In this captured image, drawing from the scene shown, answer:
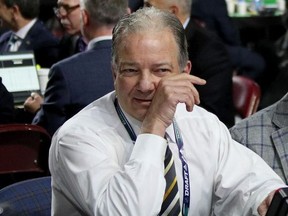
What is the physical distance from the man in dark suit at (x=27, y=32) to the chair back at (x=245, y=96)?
1.24 metres

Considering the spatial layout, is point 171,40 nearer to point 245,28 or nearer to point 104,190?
point 104,190

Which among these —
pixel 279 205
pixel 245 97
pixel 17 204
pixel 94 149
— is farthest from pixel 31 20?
pixel 279 205

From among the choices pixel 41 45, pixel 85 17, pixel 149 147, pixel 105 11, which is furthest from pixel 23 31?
pixel 149 147

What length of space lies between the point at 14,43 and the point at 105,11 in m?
1.19

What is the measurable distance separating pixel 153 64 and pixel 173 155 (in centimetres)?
28

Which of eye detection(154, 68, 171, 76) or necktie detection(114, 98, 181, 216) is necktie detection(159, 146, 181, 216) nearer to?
necktie detection(114, 98, 181, 216)

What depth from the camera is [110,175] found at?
208cm

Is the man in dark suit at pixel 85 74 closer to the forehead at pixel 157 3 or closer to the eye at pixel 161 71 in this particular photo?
the forehead at pixel 157 3

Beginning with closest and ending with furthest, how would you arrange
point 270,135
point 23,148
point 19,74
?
point 270,135
point 23,148
point 19,74

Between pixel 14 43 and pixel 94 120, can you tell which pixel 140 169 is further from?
pixel 14 43

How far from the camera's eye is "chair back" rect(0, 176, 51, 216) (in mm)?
2465

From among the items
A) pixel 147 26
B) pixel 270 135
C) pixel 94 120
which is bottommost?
pixel 270 135

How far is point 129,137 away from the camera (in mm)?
2250

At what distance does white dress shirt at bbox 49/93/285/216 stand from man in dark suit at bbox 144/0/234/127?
177 centimetres
